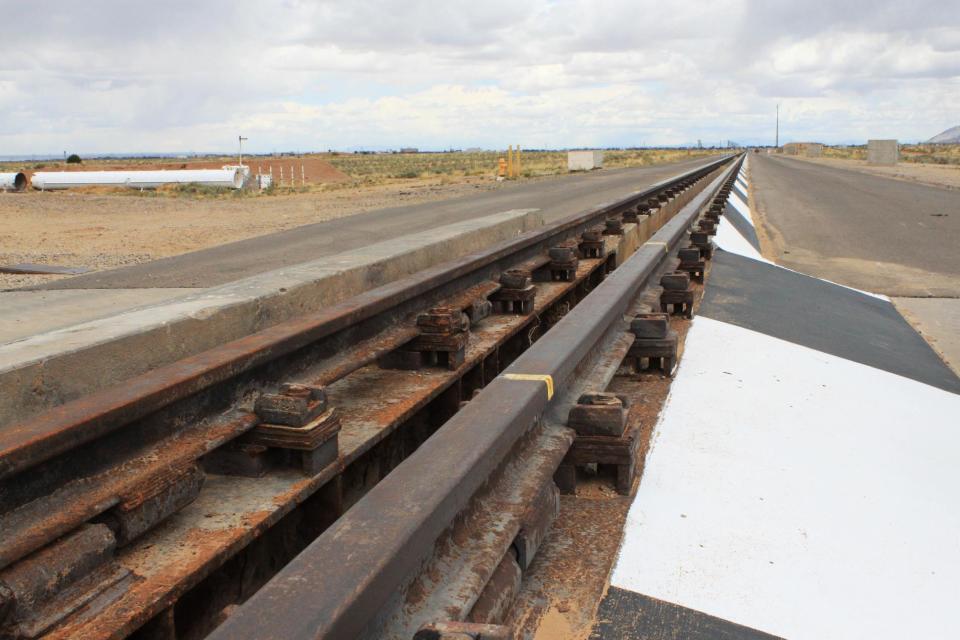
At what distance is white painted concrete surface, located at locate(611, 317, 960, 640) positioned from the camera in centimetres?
233

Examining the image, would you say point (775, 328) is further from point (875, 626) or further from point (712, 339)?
point (875, 626)

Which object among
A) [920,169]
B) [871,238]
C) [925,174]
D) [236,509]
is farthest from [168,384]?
[920,169]

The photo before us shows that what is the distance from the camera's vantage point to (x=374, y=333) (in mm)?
4180

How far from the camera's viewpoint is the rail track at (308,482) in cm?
178

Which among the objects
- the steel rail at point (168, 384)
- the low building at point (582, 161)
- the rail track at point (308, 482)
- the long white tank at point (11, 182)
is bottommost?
the rail track at point (308, 482)

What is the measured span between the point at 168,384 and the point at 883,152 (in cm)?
7962

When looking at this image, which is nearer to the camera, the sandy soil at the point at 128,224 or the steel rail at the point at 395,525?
the steel rail at the point at 395,525

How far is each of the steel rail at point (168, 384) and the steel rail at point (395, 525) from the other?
82 cm

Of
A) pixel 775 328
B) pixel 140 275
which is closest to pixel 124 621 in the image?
pixel 775 328

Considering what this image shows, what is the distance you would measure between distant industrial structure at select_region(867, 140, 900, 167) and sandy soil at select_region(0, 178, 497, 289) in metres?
53.6

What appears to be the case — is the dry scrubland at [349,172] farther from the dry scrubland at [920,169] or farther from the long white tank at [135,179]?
the dry scrubland at [920,169]

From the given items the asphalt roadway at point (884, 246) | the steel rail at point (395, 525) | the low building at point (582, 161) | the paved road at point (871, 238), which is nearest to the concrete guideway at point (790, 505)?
the steel rail at point (395, 525)

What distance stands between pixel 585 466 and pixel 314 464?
876 millimetres

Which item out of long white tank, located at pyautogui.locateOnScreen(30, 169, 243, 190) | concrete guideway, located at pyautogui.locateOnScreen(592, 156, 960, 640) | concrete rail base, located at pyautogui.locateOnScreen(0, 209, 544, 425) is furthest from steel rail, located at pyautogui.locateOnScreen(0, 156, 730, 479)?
long white tank, located at pyautogui.locateOnScreen(30, 169, 243, 190)
